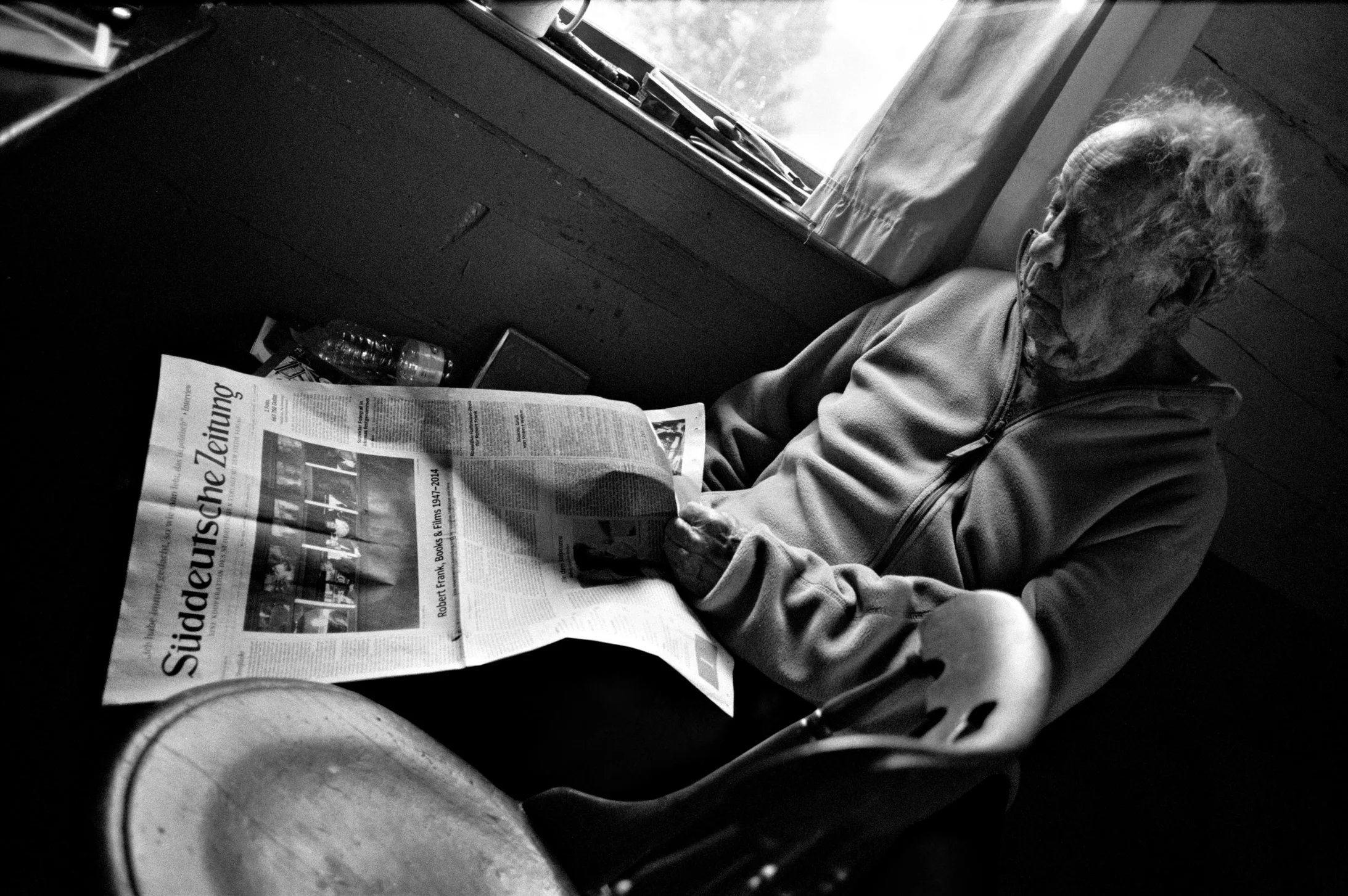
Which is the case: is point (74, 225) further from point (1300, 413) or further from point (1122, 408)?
point (1300, 413)

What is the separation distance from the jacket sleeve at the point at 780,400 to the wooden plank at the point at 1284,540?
635 mm

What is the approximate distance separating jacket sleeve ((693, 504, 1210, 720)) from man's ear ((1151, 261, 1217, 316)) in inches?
10.8

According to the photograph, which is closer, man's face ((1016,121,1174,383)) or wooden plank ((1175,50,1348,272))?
man's face ((1016,121,1174,383))

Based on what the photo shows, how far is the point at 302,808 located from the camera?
623 mm

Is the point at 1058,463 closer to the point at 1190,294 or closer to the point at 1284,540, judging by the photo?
the point at 1190,294

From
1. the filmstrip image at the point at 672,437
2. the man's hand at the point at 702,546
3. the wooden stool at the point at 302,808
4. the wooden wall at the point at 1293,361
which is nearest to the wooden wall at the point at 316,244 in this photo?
the filmstrip image at the point at 672,437

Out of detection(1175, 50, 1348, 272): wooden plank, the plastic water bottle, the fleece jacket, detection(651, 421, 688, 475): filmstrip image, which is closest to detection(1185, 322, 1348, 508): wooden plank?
detection(1175, 50, 1348, 272): wooden plank

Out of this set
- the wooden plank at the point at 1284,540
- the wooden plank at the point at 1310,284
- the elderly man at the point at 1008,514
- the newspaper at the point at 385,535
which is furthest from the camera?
the wooden plank at the point at 1284,540

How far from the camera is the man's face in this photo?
1.10 meters

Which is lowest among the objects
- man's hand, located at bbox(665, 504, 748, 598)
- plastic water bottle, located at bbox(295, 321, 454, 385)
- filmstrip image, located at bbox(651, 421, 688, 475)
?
plastic water bottle, located at bbox(295, 321, 454, 385)

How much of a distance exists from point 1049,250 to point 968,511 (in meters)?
0.36

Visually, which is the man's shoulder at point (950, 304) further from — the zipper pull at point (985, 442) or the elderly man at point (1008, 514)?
the zipper pull at point (985, 442)

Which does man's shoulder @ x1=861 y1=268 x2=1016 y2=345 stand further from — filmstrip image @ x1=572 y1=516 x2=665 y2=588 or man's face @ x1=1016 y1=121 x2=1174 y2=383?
filmstrip image @ x1=572 y1=516 x2=665 y2=588

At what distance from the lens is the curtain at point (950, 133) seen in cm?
133
